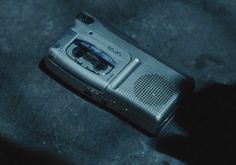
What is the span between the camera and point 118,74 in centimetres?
177

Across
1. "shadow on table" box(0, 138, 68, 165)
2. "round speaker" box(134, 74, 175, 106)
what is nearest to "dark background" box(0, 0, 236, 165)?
"shadow on table" box(0, 138, 68, 165)

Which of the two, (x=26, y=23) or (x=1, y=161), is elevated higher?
(x=26, y=23)

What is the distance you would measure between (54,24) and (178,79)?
62 centimetres

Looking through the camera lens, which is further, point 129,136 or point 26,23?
point 26,23

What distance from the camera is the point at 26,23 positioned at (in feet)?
6.72

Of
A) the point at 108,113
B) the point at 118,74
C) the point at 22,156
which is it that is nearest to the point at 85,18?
the point at 118,74

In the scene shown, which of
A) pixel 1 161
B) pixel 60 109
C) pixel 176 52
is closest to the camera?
pixel 1 161

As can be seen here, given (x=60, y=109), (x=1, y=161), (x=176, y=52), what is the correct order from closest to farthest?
(x=1, y=161) < (x=60, y=109) < (x=176, y=52)

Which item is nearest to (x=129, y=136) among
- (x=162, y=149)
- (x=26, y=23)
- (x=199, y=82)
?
(x=162, y=149)

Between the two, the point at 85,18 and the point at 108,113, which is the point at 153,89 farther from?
the point at 85,18

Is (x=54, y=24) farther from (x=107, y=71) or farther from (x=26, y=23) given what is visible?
(x=107, y=71)

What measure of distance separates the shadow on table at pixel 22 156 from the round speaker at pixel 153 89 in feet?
1.23

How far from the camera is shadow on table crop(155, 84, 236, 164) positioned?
1.74 metres

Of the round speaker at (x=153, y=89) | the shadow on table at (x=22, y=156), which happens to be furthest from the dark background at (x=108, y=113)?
the round speaker at (x=153, y=89)
